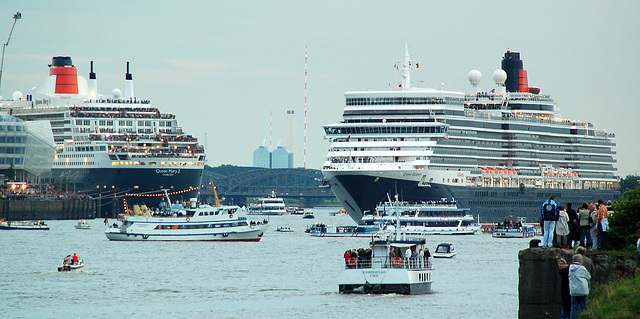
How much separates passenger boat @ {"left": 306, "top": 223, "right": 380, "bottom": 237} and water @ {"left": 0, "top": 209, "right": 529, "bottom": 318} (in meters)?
7.17

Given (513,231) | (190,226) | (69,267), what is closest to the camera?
(69,267)

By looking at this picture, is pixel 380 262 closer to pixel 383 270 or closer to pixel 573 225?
pixel 383 270

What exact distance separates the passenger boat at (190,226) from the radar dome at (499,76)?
55.4 m

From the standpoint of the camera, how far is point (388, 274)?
51969 millimetres

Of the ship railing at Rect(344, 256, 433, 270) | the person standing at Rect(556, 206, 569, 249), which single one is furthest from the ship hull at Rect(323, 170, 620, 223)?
the person standing at Rect(556, 206, 569, 249)

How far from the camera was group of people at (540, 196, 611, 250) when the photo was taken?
117 feet

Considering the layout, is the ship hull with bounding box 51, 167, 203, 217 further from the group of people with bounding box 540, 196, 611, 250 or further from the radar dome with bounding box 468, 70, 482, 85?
the group of people with bounding box 540, 196, 611, 250

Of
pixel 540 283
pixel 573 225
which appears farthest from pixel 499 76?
pixel 540 283

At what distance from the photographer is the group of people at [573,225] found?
35531mm

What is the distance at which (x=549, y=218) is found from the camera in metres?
35.5

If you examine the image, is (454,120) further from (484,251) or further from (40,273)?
(40,273)

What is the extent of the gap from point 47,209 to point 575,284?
148 metres

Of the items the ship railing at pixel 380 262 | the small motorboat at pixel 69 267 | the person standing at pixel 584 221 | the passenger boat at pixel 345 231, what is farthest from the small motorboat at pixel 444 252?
the person standing at pixel 584 221

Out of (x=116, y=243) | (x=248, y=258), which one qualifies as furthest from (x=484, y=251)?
(x=116, y=243)
